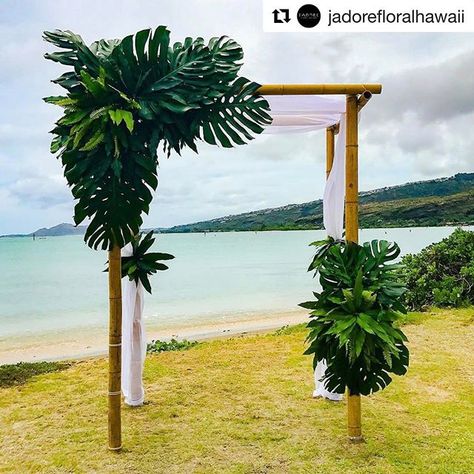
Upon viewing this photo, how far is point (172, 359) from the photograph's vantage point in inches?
215

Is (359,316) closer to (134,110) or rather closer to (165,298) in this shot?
(134,110)

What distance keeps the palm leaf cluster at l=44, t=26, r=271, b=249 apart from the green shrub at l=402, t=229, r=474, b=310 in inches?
211

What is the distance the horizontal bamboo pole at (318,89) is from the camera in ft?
10.6

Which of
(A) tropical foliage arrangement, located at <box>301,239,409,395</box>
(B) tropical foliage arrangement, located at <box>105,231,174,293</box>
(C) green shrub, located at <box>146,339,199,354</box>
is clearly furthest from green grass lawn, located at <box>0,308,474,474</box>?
(B) tropical foliage arrangement, located at <box>105,231,174,293</box>

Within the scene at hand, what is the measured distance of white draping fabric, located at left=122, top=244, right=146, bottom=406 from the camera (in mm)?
3744

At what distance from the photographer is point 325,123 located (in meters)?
3.82

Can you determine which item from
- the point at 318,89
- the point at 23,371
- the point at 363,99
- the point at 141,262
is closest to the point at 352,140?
the point at 363,99

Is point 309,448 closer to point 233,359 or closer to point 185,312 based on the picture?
point 233,359

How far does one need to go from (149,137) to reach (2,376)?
3.10m

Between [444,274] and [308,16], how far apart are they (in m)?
5.36

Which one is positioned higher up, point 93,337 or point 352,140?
point 352,140

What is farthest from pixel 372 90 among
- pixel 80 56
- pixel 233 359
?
Result: pixel 233 359

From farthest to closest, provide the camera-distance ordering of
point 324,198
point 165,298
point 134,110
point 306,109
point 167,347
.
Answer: point 165,298 → point 167,347 → point 324,198 → point 306,109 → point 134,110

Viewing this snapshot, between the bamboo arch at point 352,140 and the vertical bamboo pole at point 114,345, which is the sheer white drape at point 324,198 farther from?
the vertical bamboo pole at point 114,345
